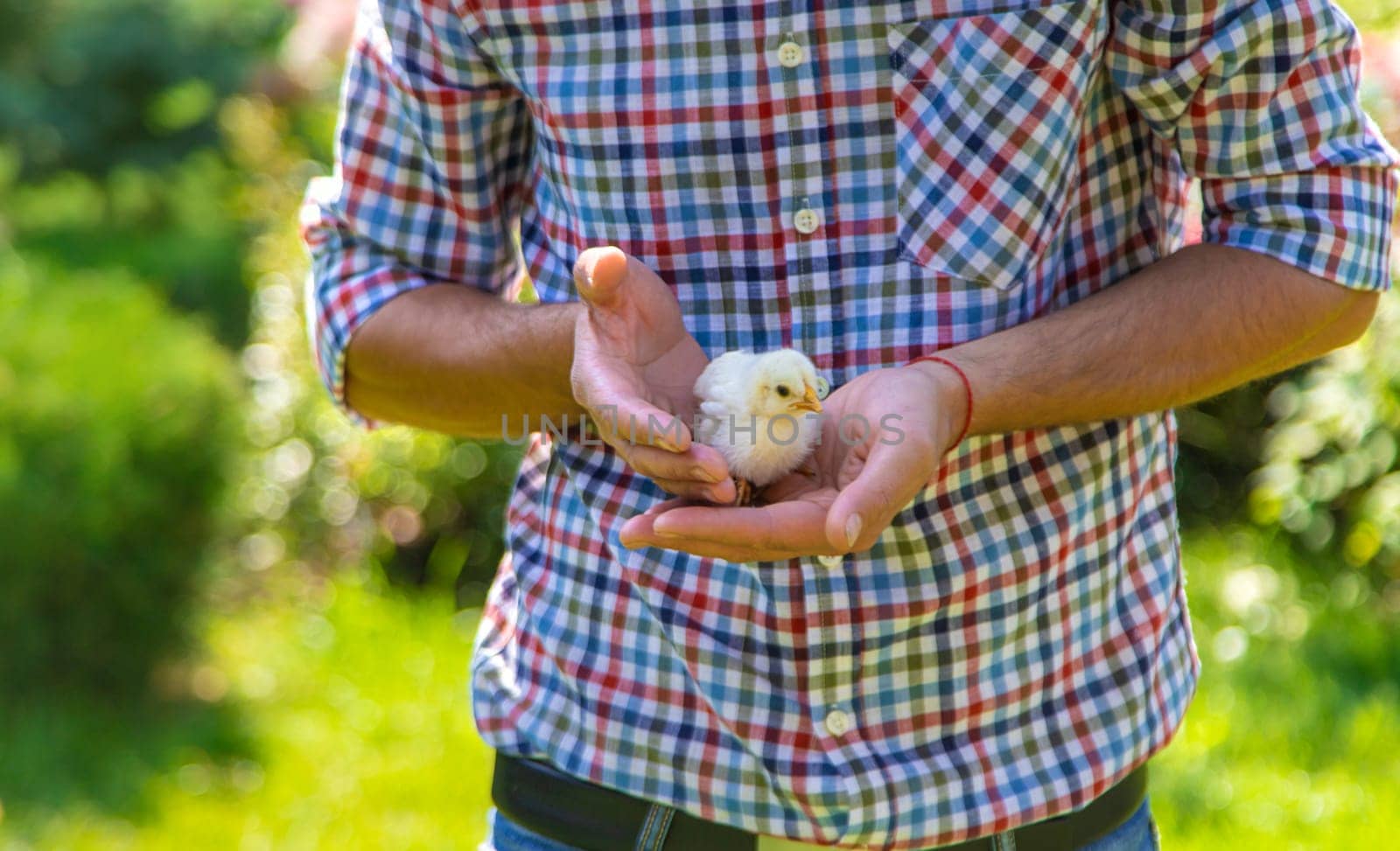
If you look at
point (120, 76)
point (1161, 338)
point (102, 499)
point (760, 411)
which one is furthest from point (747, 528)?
point (120, 76)

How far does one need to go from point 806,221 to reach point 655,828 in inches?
30.7

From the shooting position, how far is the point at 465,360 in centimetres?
192

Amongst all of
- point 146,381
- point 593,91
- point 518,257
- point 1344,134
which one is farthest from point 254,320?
point 1344,134

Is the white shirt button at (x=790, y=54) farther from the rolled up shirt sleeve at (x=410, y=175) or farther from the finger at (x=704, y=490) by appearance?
the finger at (x=704, y=490)

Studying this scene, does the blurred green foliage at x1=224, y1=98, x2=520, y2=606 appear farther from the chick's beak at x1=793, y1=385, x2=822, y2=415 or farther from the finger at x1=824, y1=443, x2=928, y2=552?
the finger at x1=824, y1=443, x2=928, y2=552

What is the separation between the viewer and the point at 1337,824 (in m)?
3.69

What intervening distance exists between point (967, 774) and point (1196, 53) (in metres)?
0.90

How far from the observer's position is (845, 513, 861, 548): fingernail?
1.43 m

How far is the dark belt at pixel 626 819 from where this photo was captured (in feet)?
5.76

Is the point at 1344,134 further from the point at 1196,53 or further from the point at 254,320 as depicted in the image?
Result: the point at 254,320

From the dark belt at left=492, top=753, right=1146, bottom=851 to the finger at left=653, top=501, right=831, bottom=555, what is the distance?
0.46 m

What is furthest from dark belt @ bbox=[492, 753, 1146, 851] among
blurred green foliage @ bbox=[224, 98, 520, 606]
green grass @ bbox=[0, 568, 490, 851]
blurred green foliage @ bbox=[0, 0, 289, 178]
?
blurred green foliage @ bbox=[0, 0, 289, 178]

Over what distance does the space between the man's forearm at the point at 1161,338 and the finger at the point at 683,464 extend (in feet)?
1.09

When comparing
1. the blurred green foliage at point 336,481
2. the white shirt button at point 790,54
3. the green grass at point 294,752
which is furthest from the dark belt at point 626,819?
the blurred green foliage at point 336,481
